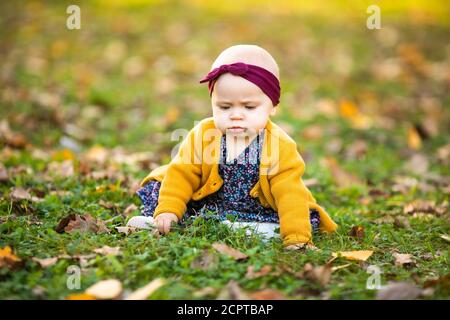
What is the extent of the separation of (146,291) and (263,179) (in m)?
0.97

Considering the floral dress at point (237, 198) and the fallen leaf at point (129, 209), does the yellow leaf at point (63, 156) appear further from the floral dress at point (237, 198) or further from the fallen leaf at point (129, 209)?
the floral dress at point (237, 198)

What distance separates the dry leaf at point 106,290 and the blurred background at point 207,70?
7.14 feet

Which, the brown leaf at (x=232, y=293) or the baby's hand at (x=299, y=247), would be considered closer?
the brown leaf at (x=232, y=293)

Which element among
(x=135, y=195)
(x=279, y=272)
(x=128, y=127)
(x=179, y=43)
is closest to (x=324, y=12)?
(x=179, y=43)

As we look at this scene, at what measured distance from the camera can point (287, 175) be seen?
308cm

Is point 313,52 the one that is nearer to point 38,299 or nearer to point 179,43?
point 179,43

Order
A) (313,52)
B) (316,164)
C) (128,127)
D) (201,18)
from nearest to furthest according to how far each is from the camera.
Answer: (316,164) < (128,127) < (313,52) < (201,18)

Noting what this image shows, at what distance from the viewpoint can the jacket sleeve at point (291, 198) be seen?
117 inches

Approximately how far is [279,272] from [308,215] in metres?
0.51

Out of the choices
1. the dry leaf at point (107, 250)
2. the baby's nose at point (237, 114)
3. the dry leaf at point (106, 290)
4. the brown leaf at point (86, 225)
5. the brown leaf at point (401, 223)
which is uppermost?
the baby's nose at point (237, 114)

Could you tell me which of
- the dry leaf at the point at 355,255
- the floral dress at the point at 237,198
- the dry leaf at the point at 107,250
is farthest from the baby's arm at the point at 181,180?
the dry leaf at the point at 355,255

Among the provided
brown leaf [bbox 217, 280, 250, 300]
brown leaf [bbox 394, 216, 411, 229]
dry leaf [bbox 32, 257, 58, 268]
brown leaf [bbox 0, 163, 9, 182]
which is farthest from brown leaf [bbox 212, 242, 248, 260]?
brown leaf [bbox 0, 163, 9, 182]

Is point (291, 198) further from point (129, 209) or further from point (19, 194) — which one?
point (19, 194)
